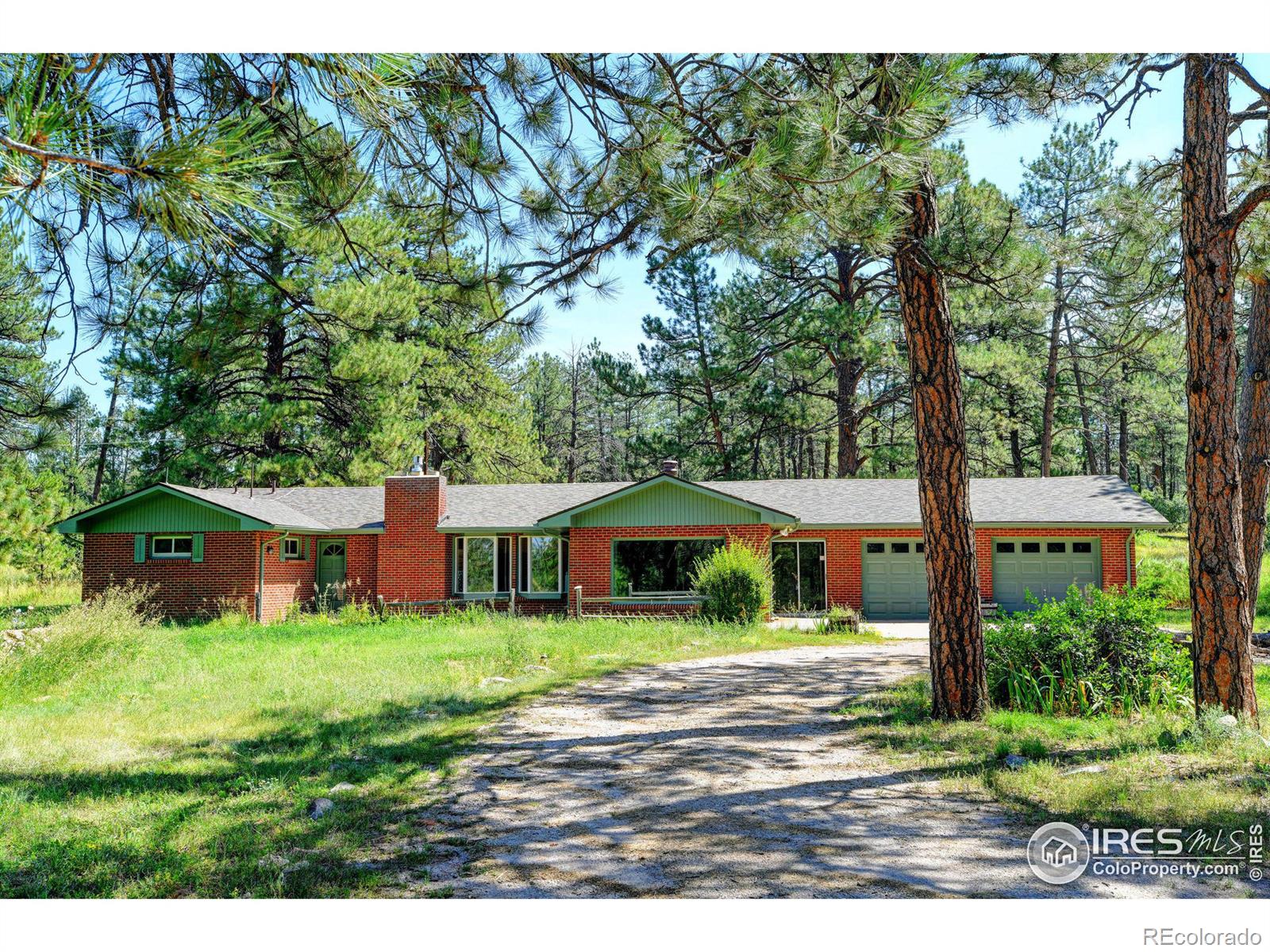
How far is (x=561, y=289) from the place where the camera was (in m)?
6.07

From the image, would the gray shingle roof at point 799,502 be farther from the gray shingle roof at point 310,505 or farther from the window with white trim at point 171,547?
the window with white trim at point 171,547

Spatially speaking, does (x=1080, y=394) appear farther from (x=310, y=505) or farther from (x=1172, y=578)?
(x=310, y=505)

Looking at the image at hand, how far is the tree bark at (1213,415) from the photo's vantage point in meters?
5.94

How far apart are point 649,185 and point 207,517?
1563 centimetres

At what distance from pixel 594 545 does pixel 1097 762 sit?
1309cm

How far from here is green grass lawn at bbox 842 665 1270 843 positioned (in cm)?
422

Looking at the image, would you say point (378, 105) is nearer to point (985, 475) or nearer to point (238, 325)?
point (238, 325)

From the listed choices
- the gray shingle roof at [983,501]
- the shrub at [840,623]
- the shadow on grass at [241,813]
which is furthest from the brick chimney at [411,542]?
the shadow on grass at [241,813]

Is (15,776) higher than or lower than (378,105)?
lower

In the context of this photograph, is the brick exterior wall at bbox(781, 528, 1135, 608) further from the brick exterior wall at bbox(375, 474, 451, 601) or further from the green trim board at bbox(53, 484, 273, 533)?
the green trim board at bbox(53, 484, 273, 533)

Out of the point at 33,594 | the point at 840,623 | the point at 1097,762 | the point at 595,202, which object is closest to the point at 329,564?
the point at 33,594

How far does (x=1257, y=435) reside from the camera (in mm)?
9695
